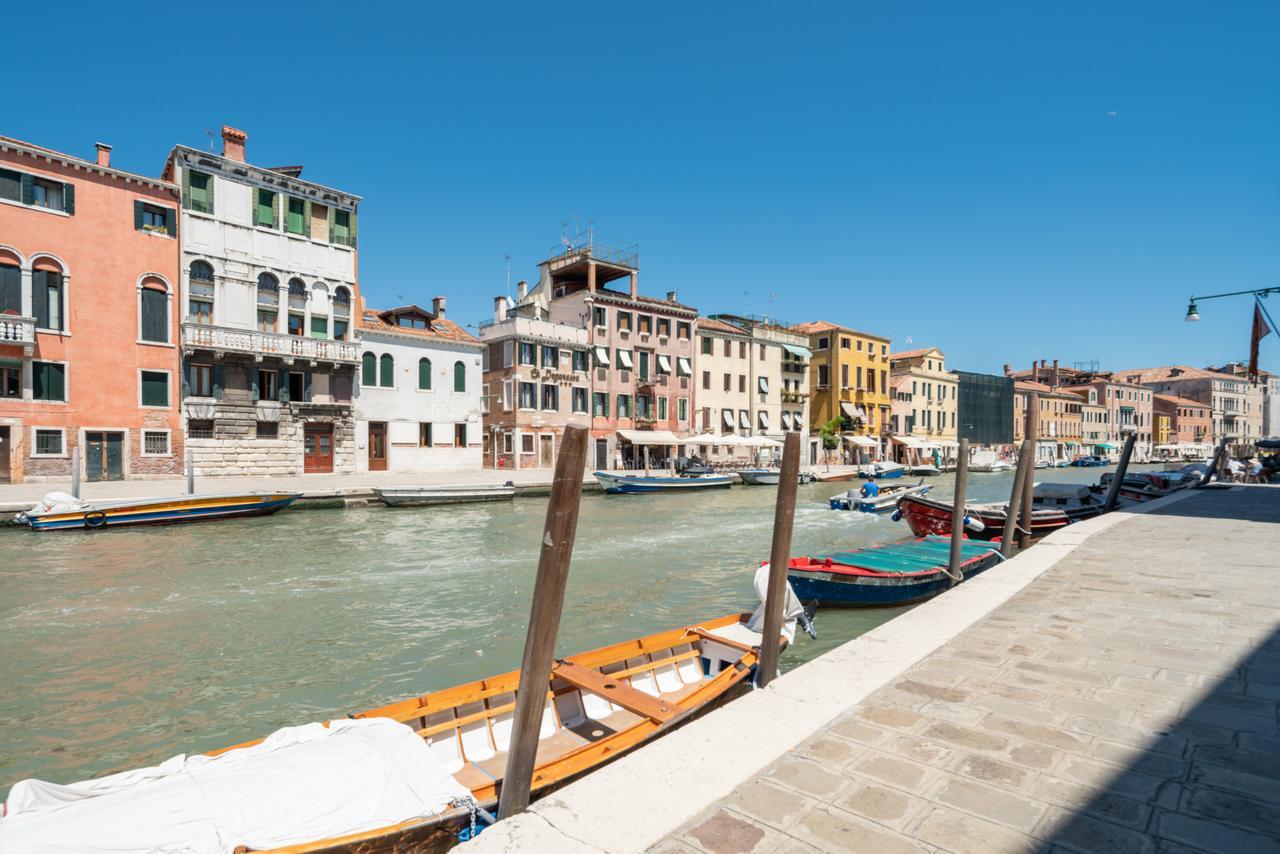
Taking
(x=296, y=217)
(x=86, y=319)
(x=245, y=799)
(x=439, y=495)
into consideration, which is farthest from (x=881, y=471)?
(x=245, y=799)

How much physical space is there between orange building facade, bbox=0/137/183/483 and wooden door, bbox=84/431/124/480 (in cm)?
4

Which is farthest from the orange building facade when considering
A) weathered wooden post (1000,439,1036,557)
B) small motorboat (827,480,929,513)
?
weathered wooden post (1000,439,1036,557)

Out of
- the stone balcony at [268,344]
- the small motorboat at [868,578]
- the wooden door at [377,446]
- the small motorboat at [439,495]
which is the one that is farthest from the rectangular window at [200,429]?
the small motorboat at [868,578]

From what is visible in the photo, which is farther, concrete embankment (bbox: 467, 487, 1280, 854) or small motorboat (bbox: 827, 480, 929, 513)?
small motorboat (bbox: 827, 480, 929, 513)

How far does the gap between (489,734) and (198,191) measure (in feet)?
97.6

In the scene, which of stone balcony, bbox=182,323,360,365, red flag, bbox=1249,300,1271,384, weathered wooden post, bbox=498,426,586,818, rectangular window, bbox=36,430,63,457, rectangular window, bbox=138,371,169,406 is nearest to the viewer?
weathered wooden post, bbox=498,426,586,818

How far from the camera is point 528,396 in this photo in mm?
36750

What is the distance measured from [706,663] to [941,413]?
62.2 metres

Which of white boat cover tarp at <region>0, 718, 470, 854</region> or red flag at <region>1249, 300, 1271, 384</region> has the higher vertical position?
red flag at <region>1249, 300, 1271, 384</region>

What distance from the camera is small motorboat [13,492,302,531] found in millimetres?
17781

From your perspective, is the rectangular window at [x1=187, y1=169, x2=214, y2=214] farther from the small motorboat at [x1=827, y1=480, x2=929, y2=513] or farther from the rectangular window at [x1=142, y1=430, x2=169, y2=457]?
the small motorboat at [x1=827, y1=480, x2=929, y2=513]

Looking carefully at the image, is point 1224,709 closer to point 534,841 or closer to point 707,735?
point 707,735

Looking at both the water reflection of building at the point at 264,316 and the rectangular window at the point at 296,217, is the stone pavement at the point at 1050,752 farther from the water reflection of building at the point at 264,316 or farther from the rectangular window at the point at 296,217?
the rectangular window at the point at 296,217

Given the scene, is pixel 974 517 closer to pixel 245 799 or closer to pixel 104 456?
pixel 245 799
